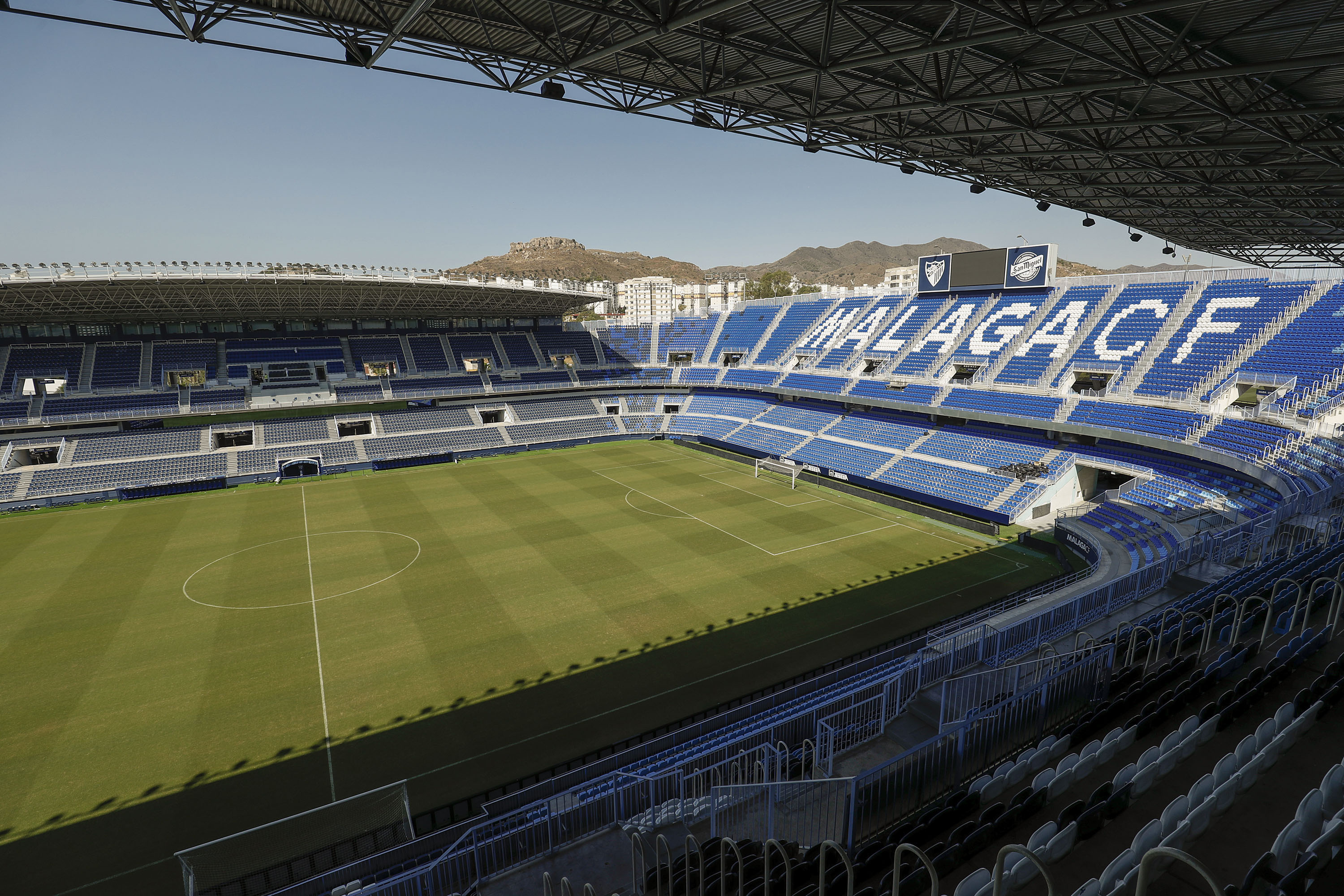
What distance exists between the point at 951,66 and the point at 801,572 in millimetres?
15445

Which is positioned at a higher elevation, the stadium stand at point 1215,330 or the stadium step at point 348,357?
the stadium stand at point 1215,330

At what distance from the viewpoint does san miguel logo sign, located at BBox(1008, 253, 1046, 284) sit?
36594 millimetres

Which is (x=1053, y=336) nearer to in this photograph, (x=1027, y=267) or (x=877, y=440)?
(x=1027, y=267)

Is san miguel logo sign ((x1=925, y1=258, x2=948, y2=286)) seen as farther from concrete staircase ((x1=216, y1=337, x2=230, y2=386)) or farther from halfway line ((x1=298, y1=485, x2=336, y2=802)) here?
concrete staircase ((x1=216, y1=337, x2=230, y2=386))

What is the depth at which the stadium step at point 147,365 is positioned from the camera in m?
39.8

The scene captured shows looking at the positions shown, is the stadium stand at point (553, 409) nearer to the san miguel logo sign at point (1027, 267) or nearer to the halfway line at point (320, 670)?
the halfway line at point (320, 670)

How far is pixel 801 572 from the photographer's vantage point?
21812mm

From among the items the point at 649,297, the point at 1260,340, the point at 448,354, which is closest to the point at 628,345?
the point at 448,354

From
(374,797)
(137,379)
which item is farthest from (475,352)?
(374,797)

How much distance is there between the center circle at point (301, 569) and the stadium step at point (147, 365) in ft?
77.9

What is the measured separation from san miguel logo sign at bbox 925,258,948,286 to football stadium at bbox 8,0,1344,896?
392cm

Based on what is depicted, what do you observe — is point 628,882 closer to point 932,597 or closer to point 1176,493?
point 932,597

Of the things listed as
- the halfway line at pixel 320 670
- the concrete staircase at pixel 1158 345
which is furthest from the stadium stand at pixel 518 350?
the concrete staircase at pixel 1158 345

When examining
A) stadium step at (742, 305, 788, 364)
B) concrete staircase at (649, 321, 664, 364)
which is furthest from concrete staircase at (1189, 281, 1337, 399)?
concrete staircase at (649, 321, 664, 364)
